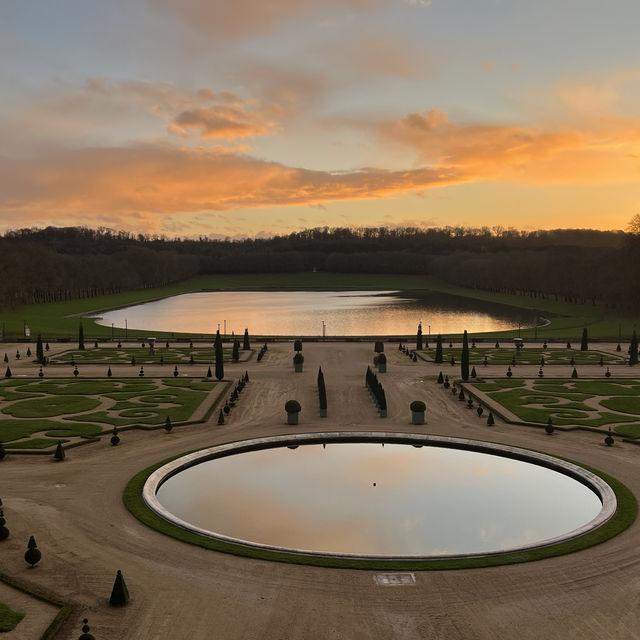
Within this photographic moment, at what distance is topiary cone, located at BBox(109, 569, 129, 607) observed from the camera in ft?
63.3

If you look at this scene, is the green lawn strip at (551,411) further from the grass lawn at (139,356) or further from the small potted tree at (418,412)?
the grass lawn at (139,356)

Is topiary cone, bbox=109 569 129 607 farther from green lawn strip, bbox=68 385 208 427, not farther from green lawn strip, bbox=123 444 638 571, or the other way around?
green lawn strip, bbox=68 385 208 427

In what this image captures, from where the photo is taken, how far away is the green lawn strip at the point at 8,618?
18058 mm

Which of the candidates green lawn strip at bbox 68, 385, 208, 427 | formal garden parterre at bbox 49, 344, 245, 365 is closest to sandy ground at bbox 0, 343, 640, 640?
green lawn strip at bbox 68, 385, 208, 427

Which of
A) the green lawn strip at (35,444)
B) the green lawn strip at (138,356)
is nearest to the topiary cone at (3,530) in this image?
the green lawn strip at (35,444)

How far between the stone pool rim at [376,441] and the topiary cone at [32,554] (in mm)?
5561

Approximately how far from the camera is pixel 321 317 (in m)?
142

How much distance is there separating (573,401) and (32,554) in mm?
40492

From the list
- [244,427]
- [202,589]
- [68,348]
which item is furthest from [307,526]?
[68,348]

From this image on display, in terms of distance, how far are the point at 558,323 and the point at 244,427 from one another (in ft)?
293

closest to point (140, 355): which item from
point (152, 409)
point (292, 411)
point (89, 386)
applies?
point (89, 386)

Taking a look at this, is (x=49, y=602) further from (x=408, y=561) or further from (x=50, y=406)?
(x=50, y=406)

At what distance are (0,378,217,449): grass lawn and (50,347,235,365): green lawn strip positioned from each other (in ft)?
41.0

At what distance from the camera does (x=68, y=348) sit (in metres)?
81.9
